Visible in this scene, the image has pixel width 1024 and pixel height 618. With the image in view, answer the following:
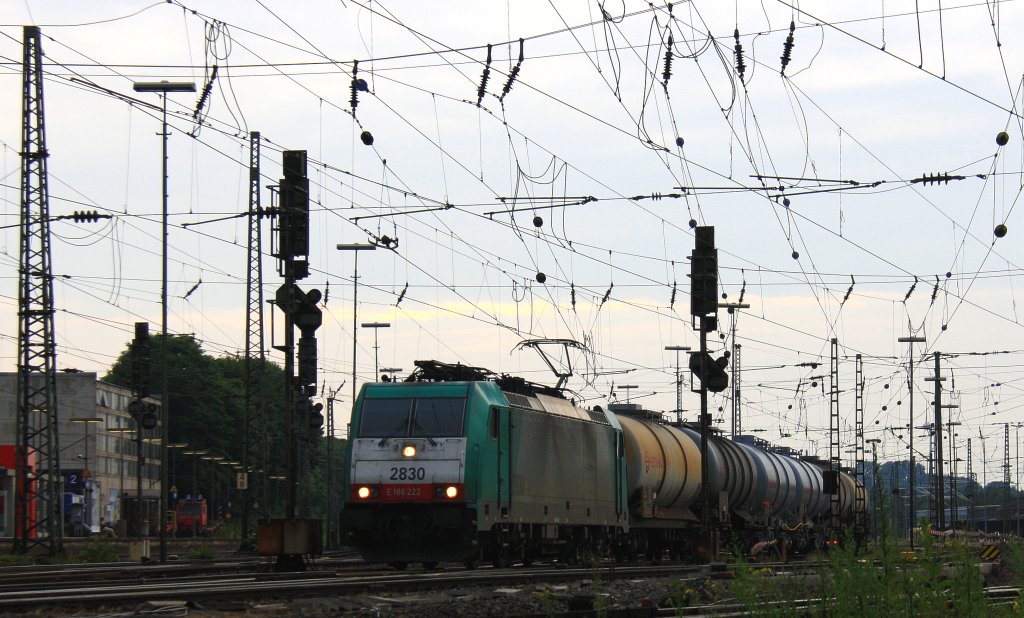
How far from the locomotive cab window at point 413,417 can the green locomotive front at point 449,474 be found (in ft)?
0.06

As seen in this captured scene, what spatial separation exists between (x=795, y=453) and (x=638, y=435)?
19.0 meters

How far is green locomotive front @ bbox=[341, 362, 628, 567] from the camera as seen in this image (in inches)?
915

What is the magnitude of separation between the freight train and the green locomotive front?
2cm

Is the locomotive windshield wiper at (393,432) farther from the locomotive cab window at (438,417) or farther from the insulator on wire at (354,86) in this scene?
the insulator on wire at (354,86)

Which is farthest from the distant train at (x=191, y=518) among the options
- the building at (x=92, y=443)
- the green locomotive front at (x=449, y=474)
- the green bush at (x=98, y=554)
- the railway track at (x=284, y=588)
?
the railway track at (x=284, y=588)

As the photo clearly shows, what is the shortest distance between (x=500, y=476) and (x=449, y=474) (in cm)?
133

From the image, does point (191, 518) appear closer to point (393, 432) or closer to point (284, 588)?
point (393, 432)

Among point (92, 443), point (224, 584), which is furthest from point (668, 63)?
point (92, 443)

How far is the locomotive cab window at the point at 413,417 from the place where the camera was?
2375cm

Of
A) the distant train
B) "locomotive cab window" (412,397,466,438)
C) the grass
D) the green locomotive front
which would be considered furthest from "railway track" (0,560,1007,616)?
the distant train

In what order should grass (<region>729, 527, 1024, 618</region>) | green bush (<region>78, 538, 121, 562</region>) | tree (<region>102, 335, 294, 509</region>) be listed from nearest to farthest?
grass (<region>729, 527, 1024, 618</region>) < green bush (<region>78, 538, 121, 562</region>) < tree (<region>102, 335, 294, 509</region>)

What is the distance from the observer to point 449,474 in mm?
23344

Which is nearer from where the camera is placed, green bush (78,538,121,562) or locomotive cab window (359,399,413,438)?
locomotive cab window (359,399,413,438)

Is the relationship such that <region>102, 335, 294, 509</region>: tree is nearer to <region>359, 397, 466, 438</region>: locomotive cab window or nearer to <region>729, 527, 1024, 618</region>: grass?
<region>359, 397, 466, 438</region>: locomotive cab window
